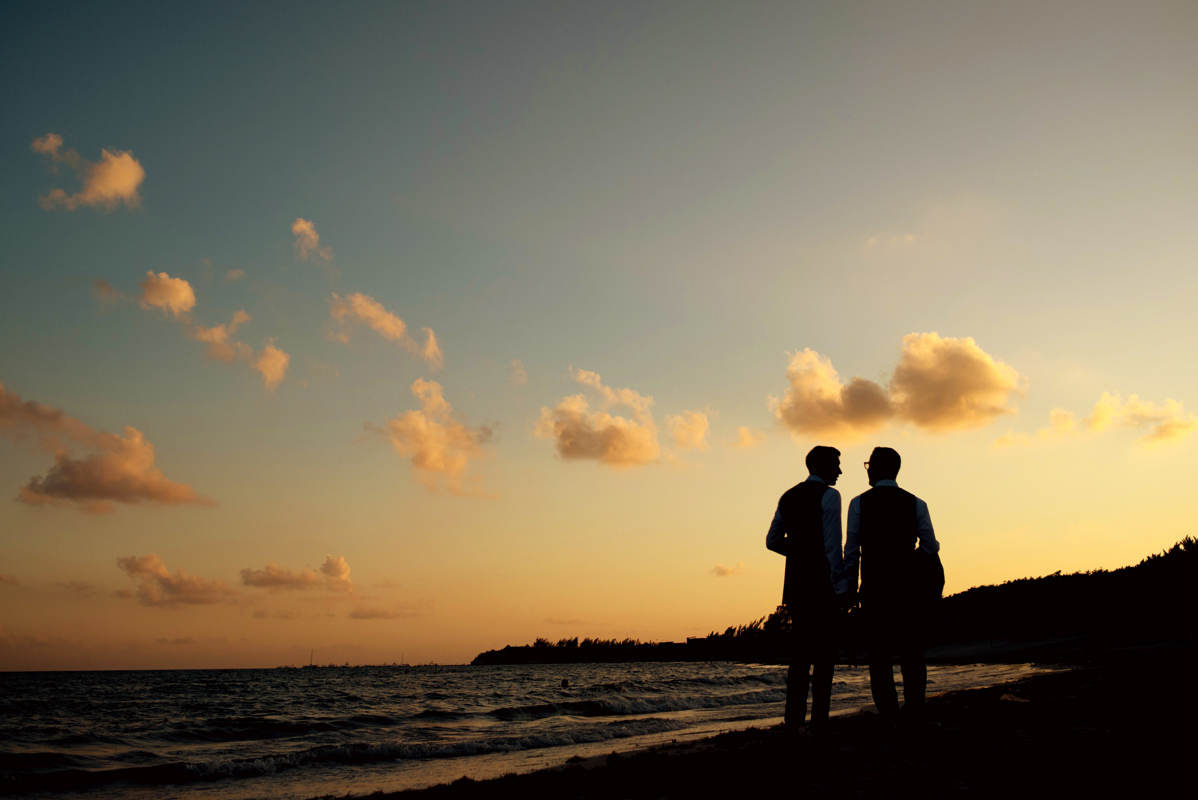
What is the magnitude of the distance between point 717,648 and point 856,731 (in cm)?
16273

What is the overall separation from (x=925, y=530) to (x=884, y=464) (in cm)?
64

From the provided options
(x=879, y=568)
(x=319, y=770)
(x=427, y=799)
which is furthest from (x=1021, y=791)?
(x=319, y=770)

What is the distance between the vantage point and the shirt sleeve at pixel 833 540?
547 cm

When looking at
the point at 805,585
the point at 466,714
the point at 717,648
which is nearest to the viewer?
the point at 805,585

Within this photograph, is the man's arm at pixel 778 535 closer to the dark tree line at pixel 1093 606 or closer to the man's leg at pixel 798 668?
the man's leg at pixel 798 668

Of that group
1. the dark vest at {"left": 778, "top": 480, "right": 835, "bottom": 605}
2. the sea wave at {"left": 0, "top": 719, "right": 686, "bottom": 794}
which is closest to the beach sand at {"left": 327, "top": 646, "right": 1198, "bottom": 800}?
the dark vest at {"left": 778, "top": 480, "right": 835, "bottom": 605}

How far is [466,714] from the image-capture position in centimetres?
2811

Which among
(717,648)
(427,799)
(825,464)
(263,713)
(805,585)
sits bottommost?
(717,648)

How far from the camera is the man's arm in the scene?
19.0 ft

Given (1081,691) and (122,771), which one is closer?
(1081,691)

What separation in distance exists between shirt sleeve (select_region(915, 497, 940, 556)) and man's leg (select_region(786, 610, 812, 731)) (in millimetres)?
1230

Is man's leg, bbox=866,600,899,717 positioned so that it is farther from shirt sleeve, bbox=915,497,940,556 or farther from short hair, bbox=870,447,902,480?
short hair, bbox=870,447,902,480

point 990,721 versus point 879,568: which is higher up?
point 879,568

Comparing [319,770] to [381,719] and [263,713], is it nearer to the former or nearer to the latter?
[381,719]
